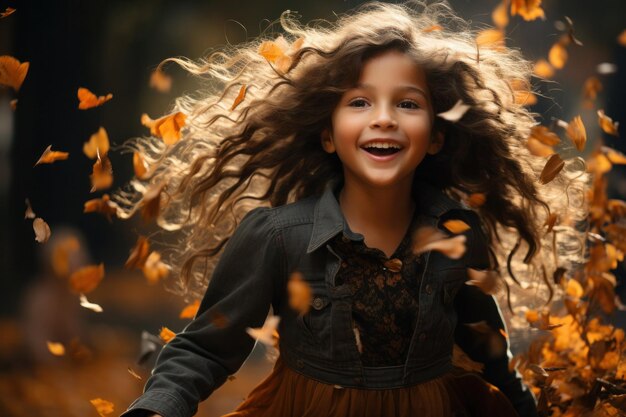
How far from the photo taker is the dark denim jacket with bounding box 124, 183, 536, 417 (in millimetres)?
1978

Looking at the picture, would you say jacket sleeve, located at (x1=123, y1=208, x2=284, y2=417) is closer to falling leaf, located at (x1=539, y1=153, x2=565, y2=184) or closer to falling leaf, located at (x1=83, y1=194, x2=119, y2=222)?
falling leaf, located at (x1=83, y1=194, x2=119, y2=222)

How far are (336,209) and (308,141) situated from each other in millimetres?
257

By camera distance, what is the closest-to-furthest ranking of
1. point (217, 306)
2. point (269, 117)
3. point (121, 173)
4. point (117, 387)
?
point (217, 306), point (269, 117), point (117, 387), point (121, 173)

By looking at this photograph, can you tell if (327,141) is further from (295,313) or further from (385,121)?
(295,313)

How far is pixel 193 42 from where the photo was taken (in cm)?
464

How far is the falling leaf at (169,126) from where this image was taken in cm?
228

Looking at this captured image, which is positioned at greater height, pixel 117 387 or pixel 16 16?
pixel 16 16

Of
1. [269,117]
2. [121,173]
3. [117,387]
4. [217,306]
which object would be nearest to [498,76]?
[269,117]

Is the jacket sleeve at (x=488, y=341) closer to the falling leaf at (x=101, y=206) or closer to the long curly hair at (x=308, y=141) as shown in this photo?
the long curly hair at (x=308, y=141)

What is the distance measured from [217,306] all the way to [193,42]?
292cm

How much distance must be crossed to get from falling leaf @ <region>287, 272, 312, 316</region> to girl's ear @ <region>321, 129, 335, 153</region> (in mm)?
350

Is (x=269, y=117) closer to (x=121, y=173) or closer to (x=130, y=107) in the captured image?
(x=121, y=173)

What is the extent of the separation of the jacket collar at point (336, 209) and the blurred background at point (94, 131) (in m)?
1.38

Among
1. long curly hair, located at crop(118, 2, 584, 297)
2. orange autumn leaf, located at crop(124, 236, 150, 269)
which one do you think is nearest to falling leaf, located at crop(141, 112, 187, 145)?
long curly hair, located at crop(118, 2, 584, 297)
